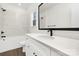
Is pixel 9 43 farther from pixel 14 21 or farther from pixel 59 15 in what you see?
pixel 59 15

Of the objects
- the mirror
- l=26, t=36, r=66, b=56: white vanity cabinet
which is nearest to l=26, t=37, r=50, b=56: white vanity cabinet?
l=26, t=36, r=66, b=56: white vanity cabinet

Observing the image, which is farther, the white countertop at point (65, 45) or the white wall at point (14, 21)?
the white wall at point (14, 21)

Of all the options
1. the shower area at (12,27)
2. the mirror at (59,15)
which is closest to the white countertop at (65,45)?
the mirror at (59,15)

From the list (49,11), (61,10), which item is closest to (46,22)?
(49,11)

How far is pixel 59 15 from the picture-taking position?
1127 mm

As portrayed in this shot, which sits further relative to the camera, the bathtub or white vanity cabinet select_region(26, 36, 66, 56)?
the bathtub

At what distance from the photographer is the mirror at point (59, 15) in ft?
2.91

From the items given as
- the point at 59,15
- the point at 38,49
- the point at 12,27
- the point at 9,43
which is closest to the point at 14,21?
the point at 12,27

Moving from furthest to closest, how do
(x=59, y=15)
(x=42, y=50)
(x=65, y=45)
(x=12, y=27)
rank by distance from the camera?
(x=59, y=15), (x=12, y=27), (x=42, y=50), (x=65, y=45)

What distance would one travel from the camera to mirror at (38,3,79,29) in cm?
89

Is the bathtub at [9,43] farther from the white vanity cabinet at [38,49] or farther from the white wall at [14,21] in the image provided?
the white vanity cabinet at [38,49]

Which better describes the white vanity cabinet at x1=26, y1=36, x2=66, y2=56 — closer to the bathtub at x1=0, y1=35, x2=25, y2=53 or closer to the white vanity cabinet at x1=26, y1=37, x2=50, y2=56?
the white vanity cabinet at x1=26, y1=37, x2=50, y2=56

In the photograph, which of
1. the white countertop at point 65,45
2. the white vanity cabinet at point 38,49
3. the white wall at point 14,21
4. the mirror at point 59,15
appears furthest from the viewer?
the white wall at point 14,21

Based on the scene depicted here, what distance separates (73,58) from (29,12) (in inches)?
34.7
